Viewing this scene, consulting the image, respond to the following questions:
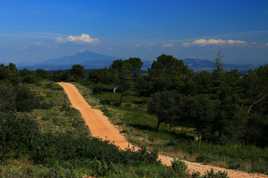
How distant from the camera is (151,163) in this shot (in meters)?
11.6

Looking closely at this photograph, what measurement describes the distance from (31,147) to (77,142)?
5.06 ft

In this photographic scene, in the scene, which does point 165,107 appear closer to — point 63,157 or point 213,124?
point 213,124

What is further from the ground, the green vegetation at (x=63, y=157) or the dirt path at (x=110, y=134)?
the green vegetation at (x=63, y=157)

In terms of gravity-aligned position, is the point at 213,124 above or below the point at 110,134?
above

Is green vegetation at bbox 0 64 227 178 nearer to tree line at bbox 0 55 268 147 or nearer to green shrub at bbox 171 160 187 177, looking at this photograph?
green shrub at bbox 171 160 187 177

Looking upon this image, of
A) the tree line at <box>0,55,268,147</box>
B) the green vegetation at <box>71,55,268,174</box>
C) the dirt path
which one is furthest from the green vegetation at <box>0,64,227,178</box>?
the tree line at <box>0,55,268,147</box>

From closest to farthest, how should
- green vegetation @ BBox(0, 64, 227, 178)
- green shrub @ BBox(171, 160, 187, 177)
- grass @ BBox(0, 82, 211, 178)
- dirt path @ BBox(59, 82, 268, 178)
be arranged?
grass @ BBox(0, 82, 211, 178) < green vegetation @ BBox(0, 64, 227, 178) < green shrub @ BBox(171, 160, 187, 177) < dirt path @ BBox(59, 82, 268, 178)

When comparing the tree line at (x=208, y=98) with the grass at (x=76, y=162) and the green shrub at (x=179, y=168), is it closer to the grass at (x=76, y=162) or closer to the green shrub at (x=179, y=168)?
the green shrub at (x=179, y=168)

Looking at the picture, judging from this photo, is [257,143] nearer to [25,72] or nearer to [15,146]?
[15,146]

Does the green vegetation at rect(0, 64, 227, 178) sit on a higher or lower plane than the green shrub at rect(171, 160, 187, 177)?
higher

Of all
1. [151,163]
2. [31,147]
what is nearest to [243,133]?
[151,163]

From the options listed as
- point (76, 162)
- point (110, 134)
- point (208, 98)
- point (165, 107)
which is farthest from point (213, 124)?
point (76, 162)

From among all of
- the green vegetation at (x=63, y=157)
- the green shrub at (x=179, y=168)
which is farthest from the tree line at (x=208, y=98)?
the green vegetation at (x=63, y=157)

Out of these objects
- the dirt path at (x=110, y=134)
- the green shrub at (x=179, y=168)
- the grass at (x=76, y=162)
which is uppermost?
the grass at (x=76, y=162)
